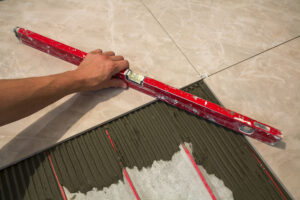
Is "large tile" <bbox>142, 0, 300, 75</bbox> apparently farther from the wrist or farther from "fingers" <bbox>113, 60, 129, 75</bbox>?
the wrist

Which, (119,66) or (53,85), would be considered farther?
(119,66)

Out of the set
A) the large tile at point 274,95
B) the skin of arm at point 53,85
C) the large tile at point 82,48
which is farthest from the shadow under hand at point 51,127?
the large tile at point 274,95

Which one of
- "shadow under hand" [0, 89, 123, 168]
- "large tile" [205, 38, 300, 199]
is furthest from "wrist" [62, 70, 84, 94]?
"large tile" [205, 38, 300, 199]

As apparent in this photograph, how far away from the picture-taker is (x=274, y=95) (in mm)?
1082

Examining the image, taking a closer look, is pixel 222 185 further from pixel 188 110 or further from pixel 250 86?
pixel 250 86

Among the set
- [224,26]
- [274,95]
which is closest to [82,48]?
[224,26]

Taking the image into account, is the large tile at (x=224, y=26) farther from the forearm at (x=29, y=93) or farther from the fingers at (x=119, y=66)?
the forearm at (x=29, y=93)

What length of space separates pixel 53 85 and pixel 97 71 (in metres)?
0.21

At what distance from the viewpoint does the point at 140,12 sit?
1.35 metres

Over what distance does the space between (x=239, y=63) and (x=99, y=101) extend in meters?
0.87

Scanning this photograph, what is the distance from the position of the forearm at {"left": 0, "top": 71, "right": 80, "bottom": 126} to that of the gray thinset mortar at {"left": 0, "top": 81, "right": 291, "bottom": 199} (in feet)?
0.83

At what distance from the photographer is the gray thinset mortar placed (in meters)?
0.88

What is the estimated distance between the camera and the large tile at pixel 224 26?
3.95 feet

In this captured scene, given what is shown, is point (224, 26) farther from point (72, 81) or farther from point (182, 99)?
point (72, 81)
